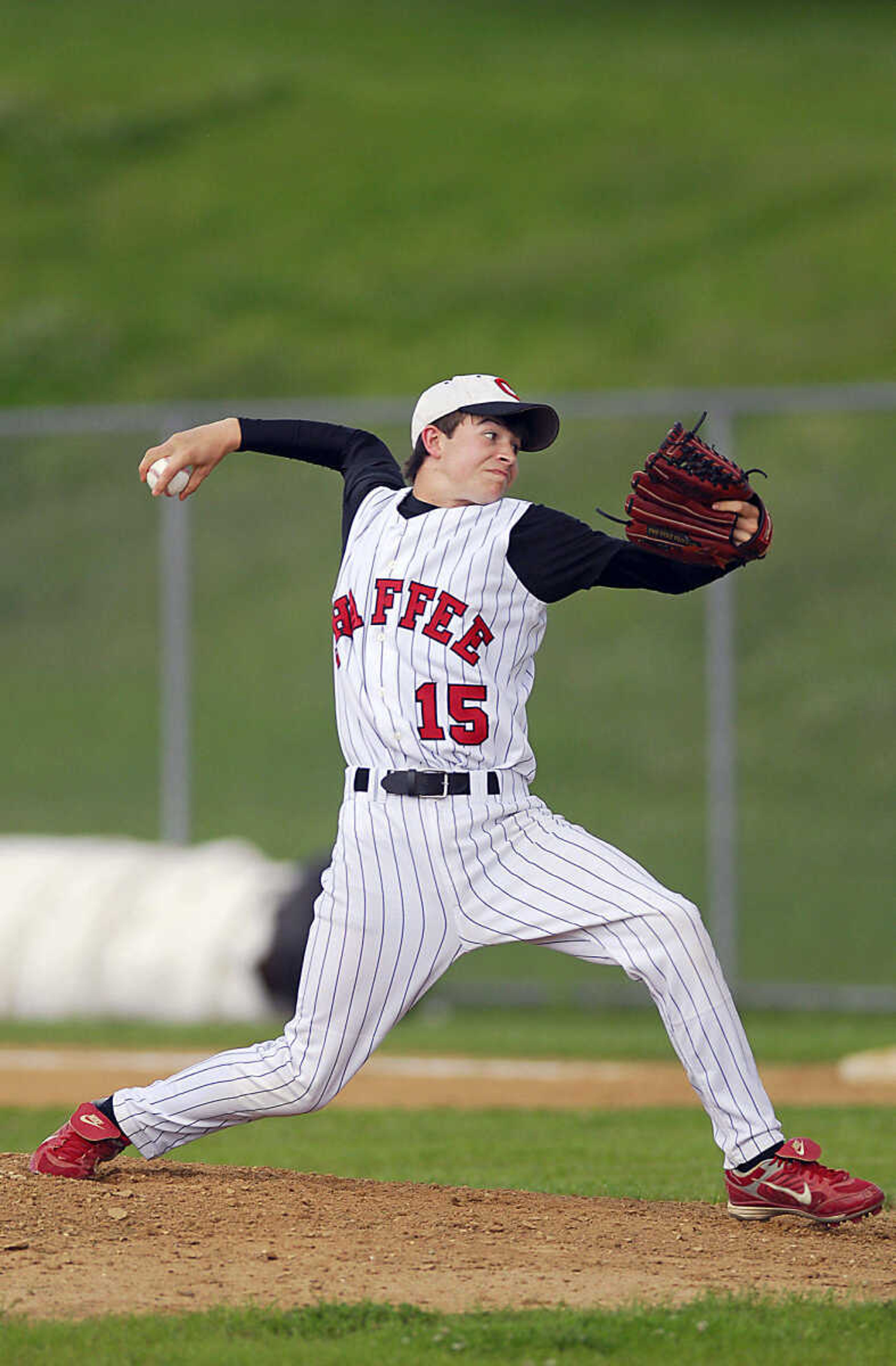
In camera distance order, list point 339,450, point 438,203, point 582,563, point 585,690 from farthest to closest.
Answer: point 438,203
point 585,690
point 339,450
point 582,563

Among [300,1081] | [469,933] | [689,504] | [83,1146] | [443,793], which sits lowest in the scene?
[83,1146]

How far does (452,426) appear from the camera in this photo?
15.6ft

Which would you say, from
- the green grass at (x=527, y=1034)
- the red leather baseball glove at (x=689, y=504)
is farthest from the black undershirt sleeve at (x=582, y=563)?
the green grass at (x=527, y=1034)

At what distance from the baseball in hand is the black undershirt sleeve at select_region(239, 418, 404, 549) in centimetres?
20

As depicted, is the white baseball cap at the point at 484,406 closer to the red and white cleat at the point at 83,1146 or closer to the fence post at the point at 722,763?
the red and white cleat at the point at 83,1146

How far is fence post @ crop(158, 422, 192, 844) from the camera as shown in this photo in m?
11.5

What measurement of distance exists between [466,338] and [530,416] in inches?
632

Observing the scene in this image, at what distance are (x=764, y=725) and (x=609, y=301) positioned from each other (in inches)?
376

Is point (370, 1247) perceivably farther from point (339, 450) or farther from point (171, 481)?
point (339, 450)

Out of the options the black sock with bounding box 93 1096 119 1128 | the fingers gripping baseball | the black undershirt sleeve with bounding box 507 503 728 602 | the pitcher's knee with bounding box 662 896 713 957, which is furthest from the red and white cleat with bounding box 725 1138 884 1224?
the fingers gripping baseball

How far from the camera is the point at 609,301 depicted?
2088 centimetres

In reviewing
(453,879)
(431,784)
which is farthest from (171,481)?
(453,879)

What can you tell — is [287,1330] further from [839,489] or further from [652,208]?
[652,208]

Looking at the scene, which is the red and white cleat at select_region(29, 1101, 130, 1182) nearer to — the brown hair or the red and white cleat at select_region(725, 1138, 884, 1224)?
the red and white cleat at select_region(725, 1138, 884, 1224)
